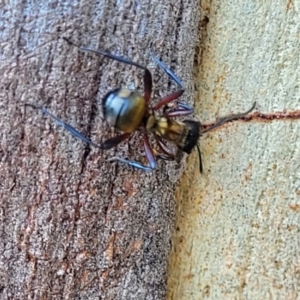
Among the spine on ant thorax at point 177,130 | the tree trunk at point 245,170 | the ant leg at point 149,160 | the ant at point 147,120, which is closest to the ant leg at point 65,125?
the ant at point 147,120

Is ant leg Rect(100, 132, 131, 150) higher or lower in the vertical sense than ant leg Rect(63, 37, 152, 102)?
lower

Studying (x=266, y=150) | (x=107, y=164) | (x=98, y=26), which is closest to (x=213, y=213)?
(x=266, y=150)

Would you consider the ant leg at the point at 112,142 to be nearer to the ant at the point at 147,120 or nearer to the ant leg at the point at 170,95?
the ant at the point at 147,120

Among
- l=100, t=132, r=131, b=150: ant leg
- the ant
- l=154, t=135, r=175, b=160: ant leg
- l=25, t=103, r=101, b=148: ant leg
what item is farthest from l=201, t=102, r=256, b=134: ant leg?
l=25, t=103, r=101, b=148: ant leg

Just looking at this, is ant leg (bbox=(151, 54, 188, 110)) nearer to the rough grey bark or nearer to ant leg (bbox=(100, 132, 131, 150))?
the rough grey bark

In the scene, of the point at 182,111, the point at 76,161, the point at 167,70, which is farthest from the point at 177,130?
the point at 76,161
